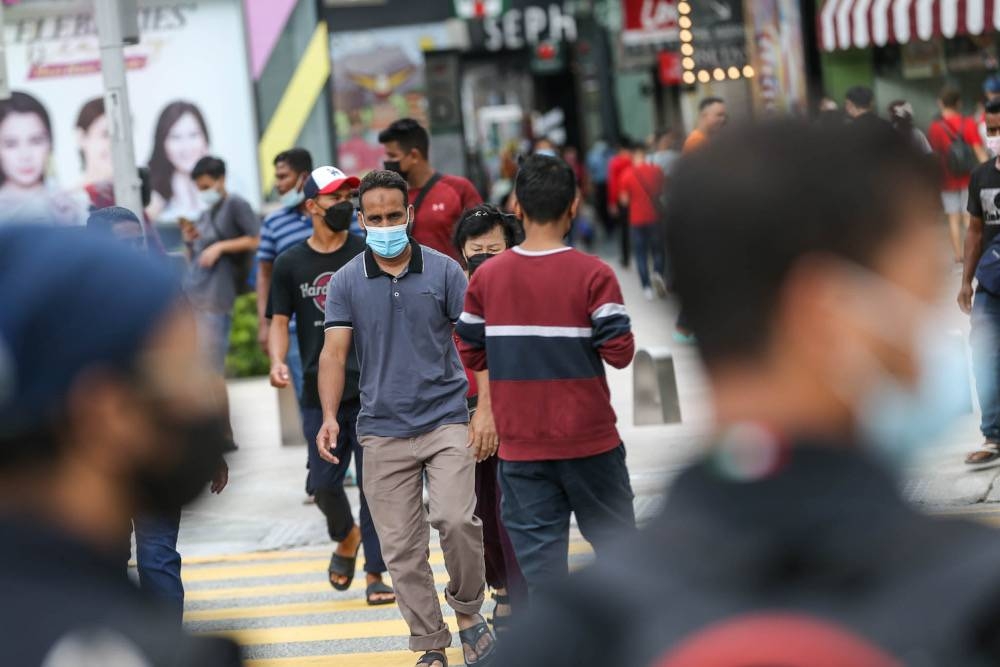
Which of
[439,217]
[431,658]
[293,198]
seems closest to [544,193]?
[431,658]

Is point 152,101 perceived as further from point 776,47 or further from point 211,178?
point 776,47

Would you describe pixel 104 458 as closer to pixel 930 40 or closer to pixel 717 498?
pixel 717 498

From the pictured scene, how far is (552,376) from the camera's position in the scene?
225 inches

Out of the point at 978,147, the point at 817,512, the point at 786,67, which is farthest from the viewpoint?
the point at 786,67

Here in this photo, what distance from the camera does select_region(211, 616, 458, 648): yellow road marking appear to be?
7406mm

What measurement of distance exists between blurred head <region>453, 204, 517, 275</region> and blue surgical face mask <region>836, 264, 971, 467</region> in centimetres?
555

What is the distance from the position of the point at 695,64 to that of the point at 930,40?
5630 mm

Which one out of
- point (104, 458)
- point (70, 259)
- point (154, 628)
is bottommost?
point (154, 628)

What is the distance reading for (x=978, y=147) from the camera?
59.4ft

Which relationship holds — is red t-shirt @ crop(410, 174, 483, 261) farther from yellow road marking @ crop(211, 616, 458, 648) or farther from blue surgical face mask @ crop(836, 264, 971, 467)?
blue surgical face mask @ crop(836, 264, 971, 467)

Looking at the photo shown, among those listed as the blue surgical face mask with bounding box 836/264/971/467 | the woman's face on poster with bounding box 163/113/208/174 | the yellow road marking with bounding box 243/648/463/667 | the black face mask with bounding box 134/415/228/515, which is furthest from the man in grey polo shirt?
the woman's face on poster with bounding box 163/113/208/174

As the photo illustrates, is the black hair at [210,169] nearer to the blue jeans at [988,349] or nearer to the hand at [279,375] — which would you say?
the hand at [279,375]

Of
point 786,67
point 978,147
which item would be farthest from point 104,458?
point 786,67

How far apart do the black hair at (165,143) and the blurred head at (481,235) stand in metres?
9.40
